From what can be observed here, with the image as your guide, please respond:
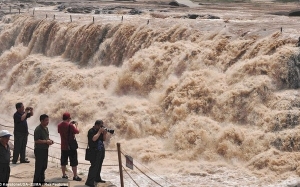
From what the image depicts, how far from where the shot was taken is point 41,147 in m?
8.55

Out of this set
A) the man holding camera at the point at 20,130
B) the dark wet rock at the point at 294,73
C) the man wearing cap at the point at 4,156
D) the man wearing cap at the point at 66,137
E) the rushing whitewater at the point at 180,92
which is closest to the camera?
the man wearing cap at the point at 4,156

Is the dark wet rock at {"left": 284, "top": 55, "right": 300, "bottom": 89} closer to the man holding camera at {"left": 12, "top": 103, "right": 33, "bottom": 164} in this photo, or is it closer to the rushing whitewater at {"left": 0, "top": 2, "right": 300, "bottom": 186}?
the rushing whitewater at {"left": 0, "top": 2, "right": 300, "bottom": 186}

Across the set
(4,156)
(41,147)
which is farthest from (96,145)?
(4,156)

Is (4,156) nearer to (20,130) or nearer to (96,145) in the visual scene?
(96,145)

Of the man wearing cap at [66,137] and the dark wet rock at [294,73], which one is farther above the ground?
the dark wet rock at [294,73]

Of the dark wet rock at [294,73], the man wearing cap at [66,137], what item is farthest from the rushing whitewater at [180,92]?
the man wearing cap at [66,137]

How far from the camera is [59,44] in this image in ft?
71.7

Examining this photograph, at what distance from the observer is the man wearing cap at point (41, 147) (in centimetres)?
846

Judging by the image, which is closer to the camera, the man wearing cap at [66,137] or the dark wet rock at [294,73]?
the man wearing cap at [66,137]

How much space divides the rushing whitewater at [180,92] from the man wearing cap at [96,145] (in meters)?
3.19

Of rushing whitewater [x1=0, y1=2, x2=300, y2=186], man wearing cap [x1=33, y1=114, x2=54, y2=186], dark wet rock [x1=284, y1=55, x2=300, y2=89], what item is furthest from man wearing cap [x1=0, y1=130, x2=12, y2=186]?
dark wet rock [x1=284, y1=55, x2=300, y2=89]

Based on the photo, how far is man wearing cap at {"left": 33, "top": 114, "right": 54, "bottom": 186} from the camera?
846cm

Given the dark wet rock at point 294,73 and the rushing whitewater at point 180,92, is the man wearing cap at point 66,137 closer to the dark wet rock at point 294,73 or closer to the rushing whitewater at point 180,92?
the rushing whitewater at point 180,92

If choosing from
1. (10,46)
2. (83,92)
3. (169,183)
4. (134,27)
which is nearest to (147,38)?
(134,27)
